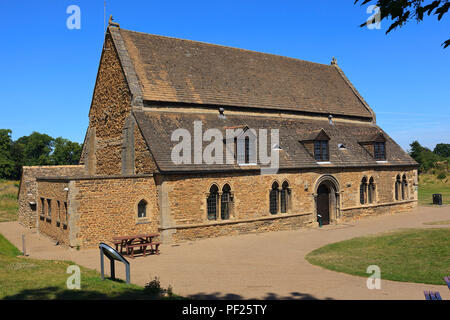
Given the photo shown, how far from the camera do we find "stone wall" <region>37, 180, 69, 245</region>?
20.6m

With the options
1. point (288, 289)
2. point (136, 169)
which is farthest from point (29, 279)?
point (136, 169)

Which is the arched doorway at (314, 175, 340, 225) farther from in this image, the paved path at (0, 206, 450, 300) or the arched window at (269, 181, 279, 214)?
the arched window at (269, 181, 279, 214)

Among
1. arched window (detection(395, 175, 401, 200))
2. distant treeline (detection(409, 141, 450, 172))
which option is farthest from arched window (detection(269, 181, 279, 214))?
distant treeline (detection(409, 141, 450, 172))

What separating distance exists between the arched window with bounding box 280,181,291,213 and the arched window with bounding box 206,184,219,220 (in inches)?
196

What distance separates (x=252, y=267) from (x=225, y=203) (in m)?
8.45

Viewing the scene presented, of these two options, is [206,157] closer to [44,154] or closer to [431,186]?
[431,186]

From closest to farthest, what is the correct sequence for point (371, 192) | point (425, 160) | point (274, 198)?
point (274, 198)
point (371, 192)
point (425, 160)

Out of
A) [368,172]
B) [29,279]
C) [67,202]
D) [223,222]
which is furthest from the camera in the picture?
[368,172]

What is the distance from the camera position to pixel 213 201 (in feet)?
76.2

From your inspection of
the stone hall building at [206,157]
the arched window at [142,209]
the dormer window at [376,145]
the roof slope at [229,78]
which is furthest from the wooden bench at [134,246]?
the dormer window at [376,145]

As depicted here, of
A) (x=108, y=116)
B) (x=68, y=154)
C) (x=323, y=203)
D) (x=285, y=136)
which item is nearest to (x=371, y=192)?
(x=323, y=203)
